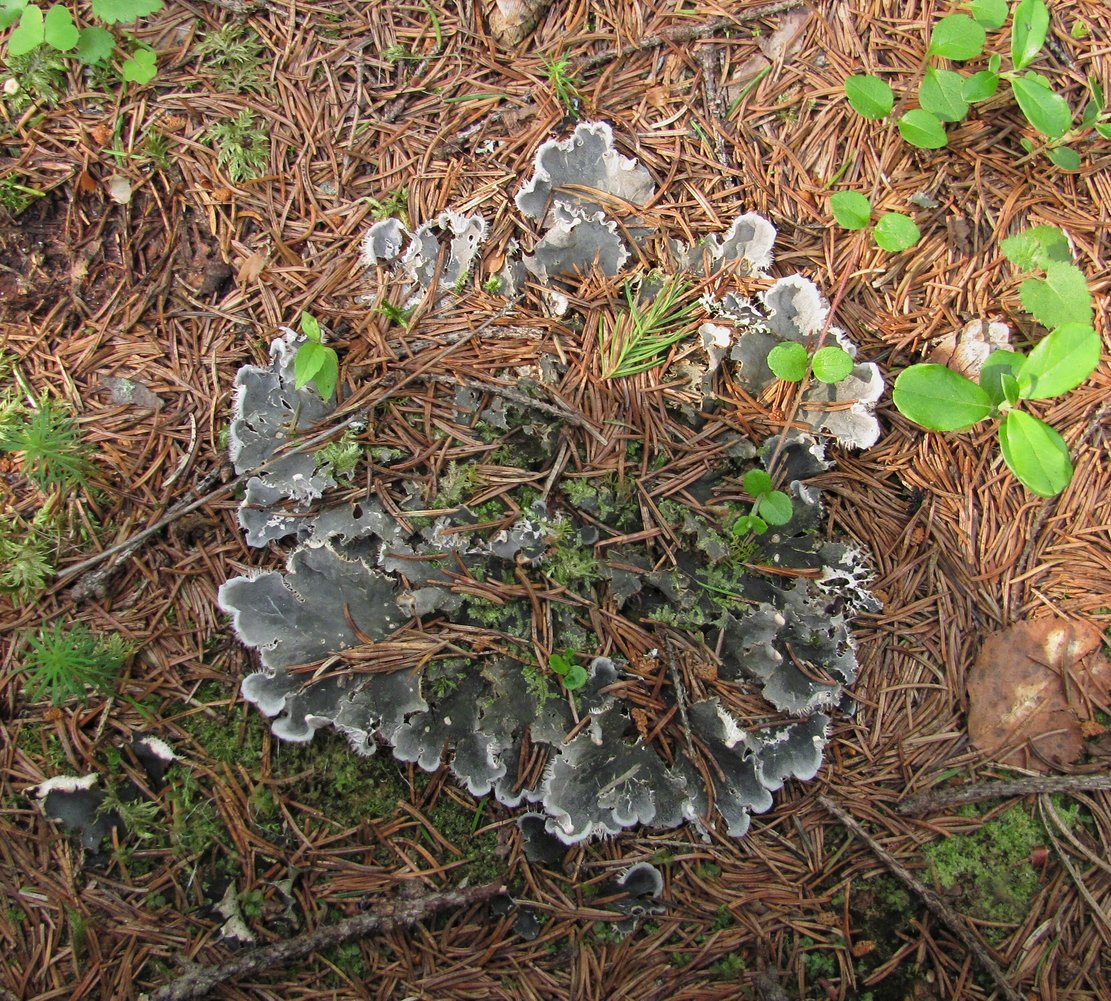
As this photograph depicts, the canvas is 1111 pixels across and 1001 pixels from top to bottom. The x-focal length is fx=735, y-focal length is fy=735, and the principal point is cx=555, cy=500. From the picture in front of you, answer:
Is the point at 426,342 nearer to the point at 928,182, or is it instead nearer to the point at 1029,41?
the point at 928,182

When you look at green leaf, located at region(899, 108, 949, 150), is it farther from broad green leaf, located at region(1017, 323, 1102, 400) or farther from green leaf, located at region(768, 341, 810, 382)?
green leaf, located at region(768, 341, 810, 382)

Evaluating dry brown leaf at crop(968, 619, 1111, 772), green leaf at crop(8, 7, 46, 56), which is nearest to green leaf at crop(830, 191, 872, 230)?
dry brown leaf at crop(968, 619, 1111, 772)

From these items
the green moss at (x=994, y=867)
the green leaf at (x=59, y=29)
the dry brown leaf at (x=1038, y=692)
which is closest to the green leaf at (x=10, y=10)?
the green leaf at (x=59, y=29)

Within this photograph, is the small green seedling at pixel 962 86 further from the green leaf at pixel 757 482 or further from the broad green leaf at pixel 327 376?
the broad green leaf at pixel 327 376

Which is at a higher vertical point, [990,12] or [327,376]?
[990,12]

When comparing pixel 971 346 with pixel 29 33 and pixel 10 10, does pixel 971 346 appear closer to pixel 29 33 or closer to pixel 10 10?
pixel 29 33

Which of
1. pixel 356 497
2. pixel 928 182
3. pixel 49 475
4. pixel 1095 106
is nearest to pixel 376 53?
pixel 356 497

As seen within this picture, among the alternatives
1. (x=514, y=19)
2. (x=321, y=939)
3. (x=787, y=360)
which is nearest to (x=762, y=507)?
(x=787, y=360)
